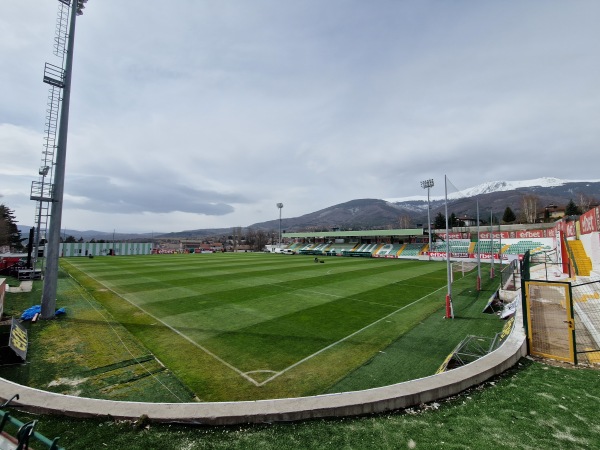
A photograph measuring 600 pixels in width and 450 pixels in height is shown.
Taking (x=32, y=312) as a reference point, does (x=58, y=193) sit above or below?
above

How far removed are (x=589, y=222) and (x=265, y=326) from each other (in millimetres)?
25480

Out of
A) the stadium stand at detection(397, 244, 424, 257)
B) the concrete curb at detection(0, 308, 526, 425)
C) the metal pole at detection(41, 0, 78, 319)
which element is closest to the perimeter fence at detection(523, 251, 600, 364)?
the concrete curb at detection(0, 308, 526, 425)

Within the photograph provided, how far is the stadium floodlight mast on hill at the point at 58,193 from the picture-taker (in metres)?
12.8

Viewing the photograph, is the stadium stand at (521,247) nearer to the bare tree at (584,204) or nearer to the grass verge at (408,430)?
the bare tree at (584,204)

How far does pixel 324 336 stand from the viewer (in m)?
11.5

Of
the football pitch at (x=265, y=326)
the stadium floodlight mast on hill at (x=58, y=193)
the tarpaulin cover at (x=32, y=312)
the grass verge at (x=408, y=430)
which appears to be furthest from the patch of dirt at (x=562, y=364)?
the tarpaulin cover at (x=32, y=312)

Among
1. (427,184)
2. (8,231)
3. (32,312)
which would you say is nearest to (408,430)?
(32,312)

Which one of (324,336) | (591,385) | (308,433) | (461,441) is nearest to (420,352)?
(324,336)

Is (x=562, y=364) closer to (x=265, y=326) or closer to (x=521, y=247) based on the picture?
(x=265, y=326)

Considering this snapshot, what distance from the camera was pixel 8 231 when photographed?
206 feet

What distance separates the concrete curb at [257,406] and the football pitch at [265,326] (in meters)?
2.07

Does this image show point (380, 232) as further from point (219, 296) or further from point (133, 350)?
point (133, 350)

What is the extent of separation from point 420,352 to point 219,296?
12501 millimetres

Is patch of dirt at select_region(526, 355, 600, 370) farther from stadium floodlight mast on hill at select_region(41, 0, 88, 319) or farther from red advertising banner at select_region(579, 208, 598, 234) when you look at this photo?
red advertising banner at select_region(579, 208, 598, 234)
